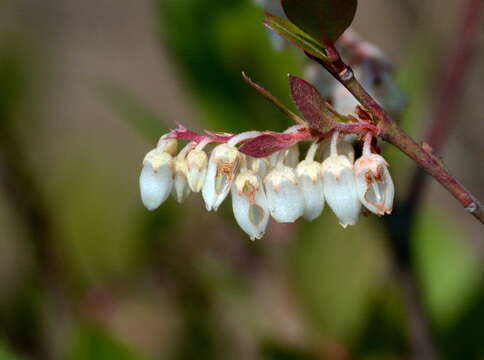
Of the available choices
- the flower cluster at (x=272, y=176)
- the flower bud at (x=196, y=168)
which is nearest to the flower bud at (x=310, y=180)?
the flower cluster at (x=272, y=176)

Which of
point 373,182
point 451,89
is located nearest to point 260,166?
point 373,182

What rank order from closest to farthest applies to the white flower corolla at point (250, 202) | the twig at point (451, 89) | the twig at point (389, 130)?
the twig at point (389, 130), the white flower corolla at point (250, 202), the twig at point (451, 89)

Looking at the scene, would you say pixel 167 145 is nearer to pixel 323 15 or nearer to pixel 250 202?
pixel 250 202

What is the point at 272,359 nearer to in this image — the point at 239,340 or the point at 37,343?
the point at 239,340

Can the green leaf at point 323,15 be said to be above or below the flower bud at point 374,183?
above

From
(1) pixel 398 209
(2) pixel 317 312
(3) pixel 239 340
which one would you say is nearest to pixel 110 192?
(3) pixel 239 340

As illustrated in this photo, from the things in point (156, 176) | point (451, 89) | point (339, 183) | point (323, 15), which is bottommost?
point (156, 176)

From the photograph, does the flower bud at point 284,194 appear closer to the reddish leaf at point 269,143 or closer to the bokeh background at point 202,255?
the reddish leaf at point 269,143
